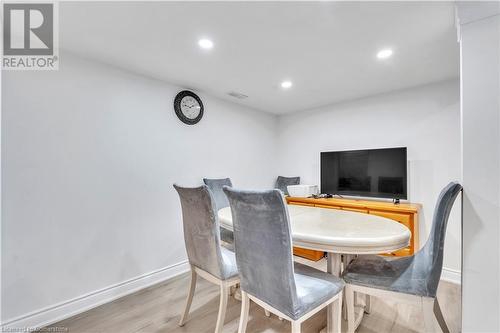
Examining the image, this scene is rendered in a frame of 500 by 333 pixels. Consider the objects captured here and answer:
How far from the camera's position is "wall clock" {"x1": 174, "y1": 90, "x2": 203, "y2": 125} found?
8.99ft

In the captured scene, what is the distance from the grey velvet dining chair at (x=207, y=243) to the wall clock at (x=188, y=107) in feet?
4.48

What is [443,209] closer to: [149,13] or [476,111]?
[476,111]

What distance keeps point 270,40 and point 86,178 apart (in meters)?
1.97

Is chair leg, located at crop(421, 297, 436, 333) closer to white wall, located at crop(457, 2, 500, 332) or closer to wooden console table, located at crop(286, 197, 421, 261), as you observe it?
white wall, located at crop(457, 2, 500, 332)

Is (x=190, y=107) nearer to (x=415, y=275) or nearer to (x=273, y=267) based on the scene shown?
(x=273, y=267)

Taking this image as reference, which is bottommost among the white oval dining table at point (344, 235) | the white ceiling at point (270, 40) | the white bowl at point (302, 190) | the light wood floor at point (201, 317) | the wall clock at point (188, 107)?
the light wood floor at point (201, 317)

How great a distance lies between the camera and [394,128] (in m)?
2.97

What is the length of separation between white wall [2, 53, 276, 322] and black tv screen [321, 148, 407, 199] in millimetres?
1884

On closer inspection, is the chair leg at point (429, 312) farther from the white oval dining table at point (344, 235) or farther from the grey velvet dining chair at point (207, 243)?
the grey velvet dining chair at point (207, 243)

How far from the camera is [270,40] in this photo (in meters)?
1.80

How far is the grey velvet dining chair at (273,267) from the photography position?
1133 millimetres

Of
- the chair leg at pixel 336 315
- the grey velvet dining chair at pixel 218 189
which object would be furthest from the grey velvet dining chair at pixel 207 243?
the grey velvet dining chair at pixel 218 189

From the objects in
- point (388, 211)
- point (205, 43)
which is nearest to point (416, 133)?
point (388, 211)

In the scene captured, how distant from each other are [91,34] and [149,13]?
58 centimetres
